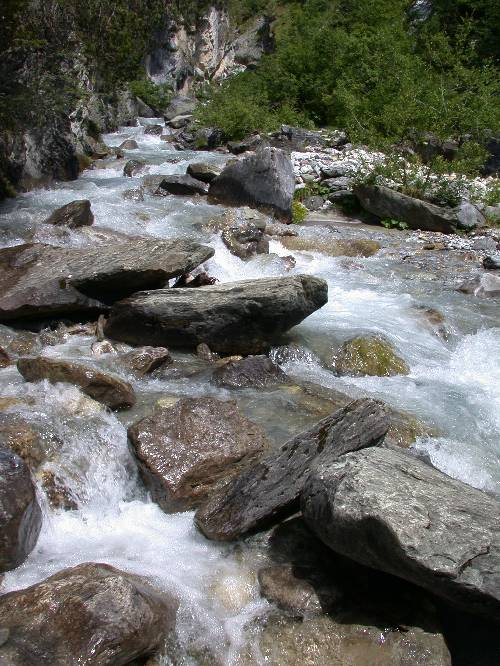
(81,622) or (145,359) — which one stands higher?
(81,622)

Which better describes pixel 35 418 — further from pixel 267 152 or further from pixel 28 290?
pixel 267 152

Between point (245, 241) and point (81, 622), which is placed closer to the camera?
point (81, 622)

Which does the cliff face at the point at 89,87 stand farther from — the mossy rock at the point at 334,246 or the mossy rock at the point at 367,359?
the mossy rock at the point at 367,359

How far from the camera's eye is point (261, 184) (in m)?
13.8

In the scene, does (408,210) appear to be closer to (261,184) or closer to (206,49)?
(261,184)

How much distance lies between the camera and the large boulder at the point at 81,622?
3184 mm

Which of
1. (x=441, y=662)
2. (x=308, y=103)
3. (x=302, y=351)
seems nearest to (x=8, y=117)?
(x=302, y=351)

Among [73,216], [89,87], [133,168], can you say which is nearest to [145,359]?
[73,216]

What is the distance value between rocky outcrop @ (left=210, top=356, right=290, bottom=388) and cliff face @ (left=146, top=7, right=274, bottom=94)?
30.5 metres

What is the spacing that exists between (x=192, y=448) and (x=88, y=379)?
4.36ft

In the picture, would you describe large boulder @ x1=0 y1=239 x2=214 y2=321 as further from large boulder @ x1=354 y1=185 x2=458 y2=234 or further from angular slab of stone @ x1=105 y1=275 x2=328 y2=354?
large boulder @ x1=354 y1=185 x2=458 y2=234

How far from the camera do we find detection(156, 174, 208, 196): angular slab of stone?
14789mm

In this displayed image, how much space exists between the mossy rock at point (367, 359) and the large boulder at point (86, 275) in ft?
7.36

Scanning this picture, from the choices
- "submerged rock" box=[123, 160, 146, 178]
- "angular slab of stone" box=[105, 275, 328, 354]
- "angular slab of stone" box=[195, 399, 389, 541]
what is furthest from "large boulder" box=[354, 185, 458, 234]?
"angular slab of stone" box=[195, 399, 389, 541]
